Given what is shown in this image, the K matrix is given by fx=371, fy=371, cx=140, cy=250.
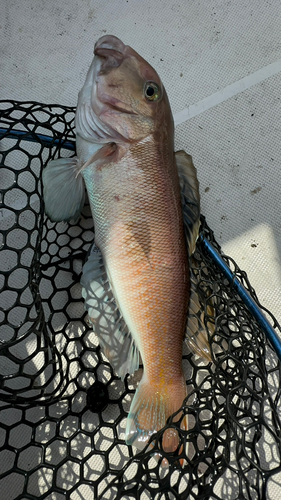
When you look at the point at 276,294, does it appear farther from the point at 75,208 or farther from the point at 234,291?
the point at 75,208

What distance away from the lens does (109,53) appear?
132cm

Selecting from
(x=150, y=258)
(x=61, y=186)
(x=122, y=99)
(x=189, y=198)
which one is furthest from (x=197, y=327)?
(x=122, y=99)

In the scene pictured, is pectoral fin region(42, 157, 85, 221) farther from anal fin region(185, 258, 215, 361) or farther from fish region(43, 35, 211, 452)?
anal fin region(185, 258, 215, 361)

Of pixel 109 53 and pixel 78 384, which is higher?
pixel 109 53

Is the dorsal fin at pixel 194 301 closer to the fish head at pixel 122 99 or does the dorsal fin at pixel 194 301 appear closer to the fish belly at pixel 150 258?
the fish belly at pixel 150 258

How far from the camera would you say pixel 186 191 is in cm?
137

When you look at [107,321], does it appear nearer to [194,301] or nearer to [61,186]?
[194,301]

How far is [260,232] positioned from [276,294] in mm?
283

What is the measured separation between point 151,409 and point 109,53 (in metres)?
1.24

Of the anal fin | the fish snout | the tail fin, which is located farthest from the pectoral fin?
the tail fin

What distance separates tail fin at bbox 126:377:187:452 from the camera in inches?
48.6

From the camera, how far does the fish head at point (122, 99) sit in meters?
1.30

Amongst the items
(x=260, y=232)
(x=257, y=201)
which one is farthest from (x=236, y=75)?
(x=260, y=232)

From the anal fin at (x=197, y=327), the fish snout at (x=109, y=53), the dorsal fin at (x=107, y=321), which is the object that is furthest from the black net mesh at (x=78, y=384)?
the fish snout at (x=109, y=53)
